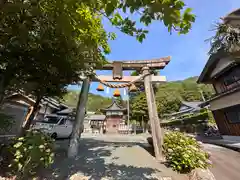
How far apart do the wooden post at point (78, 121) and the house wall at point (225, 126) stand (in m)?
11.4

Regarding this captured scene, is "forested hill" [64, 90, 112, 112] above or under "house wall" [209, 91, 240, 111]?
above

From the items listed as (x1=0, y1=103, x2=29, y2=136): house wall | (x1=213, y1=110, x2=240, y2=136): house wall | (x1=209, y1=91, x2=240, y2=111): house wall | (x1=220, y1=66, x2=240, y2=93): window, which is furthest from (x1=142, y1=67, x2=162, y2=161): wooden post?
(x1=0, y1=103, x2=29, y2=136): house wall

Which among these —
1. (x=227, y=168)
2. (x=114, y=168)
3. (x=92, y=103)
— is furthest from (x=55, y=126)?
(x=92, y=103)

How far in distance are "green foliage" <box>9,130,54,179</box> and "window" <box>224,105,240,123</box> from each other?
12.5 m

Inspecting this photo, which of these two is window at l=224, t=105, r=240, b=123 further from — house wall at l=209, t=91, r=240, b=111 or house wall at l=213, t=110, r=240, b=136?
house wall at l=209, t=91, r=240, b=111

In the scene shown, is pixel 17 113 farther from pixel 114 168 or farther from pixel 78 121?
pixel 114 168

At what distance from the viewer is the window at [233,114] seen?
10.7 metres

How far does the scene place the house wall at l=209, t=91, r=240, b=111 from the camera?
10016 millimetres

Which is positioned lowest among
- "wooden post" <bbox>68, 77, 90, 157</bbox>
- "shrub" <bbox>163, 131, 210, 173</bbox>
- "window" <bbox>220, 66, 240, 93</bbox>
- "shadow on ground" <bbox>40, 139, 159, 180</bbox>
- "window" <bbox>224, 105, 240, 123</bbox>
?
"shadow on ground" <bbox>40, 139, 159, 180</bbox>

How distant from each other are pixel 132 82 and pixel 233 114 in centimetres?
970

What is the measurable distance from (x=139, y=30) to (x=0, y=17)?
2.21 m

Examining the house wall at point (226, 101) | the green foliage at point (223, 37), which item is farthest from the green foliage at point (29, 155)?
the house wall at point (226, 101)

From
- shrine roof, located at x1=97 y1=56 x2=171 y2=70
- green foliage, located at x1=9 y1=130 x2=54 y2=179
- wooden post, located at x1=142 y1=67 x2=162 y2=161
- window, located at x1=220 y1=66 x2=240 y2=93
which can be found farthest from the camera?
window, located at x1=220 y1=66 x2=240 y2=93

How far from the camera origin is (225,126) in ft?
Result: 39.4
